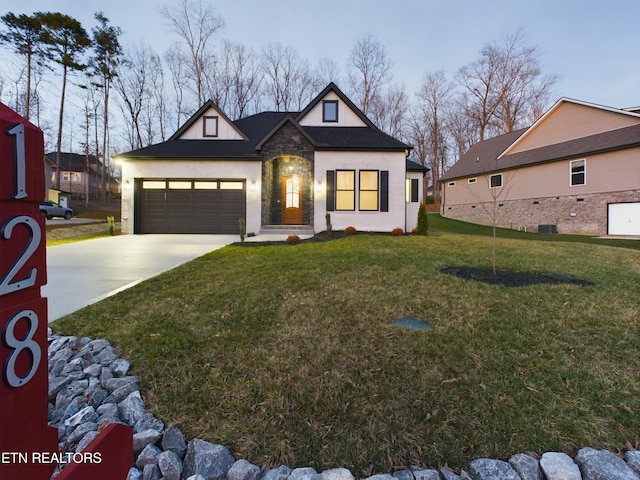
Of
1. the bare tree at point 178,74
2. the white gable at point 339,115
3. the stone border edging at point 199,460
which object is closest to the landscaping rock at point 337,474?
the stone border edging at point 199,460

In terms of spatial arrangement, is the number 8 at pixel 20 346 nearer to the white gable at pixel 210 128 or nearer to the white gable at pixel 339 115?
the white gable at pixel 339 115

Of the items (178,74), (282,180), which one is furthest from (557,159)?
(178,74)

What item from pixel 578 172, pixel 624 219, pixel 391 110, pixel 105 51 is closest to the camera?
pixel 624 219

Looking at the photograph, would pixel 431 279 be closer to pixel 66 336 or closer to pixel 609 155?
pixel 66 336

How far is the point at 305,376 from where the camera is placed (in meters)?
2.62

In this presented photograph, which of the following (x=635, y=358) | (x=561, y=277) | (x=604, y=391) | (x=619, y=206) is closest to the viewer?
(x=604, y=391)

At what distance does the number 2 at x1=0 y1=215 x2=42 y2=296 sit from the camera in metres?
0.85

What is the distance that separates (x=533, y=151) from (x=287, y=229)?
17.5m

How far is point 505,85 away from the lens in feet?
89.1

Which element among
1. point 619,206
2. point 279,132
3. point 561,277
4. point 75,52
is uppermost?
point 75,52

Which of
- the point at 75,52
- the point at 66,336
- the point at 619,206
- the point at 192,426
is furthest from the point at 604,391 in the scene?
the point at 75,52

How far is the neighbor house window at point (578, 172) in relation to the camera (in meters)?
16.6

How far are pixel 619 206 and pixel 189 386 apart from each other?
20826 mm

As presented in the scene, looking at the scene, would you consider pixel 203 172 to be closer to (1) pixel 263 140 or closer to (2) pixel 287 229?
(1) pixel 263 140
